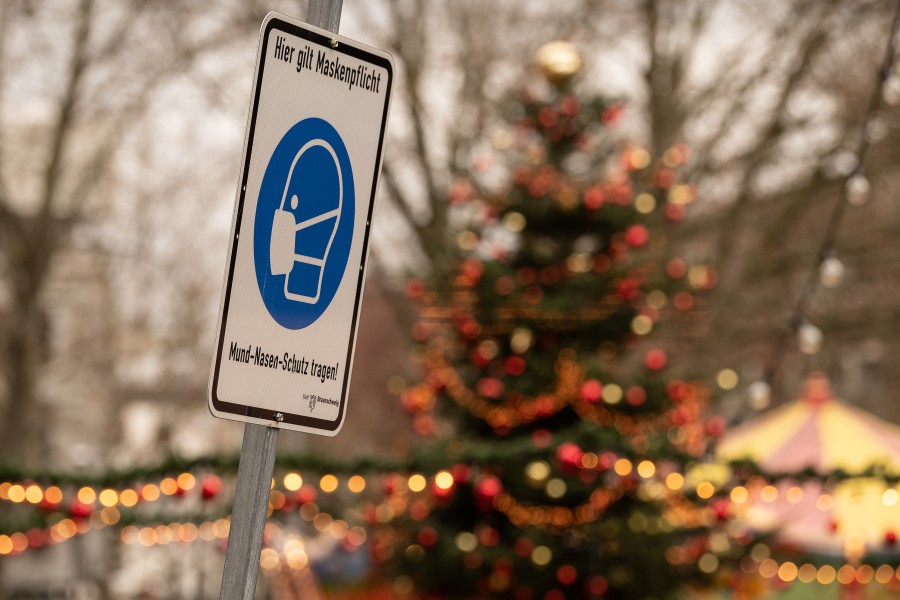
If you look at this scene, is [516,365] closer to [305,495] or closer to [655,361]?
[655,361]

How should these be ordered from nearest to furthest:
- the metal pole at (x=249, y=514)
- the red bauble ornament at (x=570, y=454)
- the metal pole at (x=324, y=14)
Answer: the metal pole at (x=249, y=514) → the metal pole at (x=324, y=14) → the red bauble ornament at (x=570, y=454)

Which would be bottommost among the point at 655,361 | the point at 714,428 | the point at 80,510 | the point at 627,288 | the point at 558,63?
the point at 80,510

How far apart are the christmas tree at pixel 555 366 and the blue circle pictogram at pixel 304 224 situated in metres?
8.40

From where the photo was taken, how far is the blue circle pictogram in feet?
7.74

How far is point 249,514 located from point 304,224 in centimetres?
50

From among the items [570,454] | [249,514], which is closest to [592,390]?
[570,454]

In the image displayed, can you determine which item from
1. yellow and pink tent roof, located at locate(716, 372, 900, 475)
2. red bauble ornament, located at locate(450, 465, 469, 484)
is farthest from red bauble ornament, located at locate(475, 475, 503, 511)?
yellow and pink tent roof, located at locate(716, 372, 900, 475)

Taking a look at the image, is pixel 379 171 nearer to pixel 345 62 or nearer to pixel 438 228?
pixel 345 62

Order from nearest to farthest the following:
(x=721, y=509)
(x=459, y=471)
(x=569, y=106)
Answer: (x=459, y=471) → (x=721, y=509) → (x=569, y=106)

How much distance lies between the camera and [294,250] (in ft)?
7.88

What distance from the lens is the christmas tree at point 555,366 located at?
36.8 ft

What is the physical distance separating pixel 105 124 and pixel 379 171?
1983 centimetres

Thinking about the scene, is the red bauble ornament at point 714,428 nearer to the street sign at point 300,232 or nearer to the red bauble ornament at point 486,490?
the red bauble ornament at point 486,490

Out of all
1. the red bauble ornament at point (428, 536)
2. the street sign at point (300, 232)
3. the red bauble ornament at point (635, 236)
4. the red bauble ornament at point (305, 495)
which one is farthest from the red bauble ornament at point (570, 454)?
the street sign at point (300, 232)
